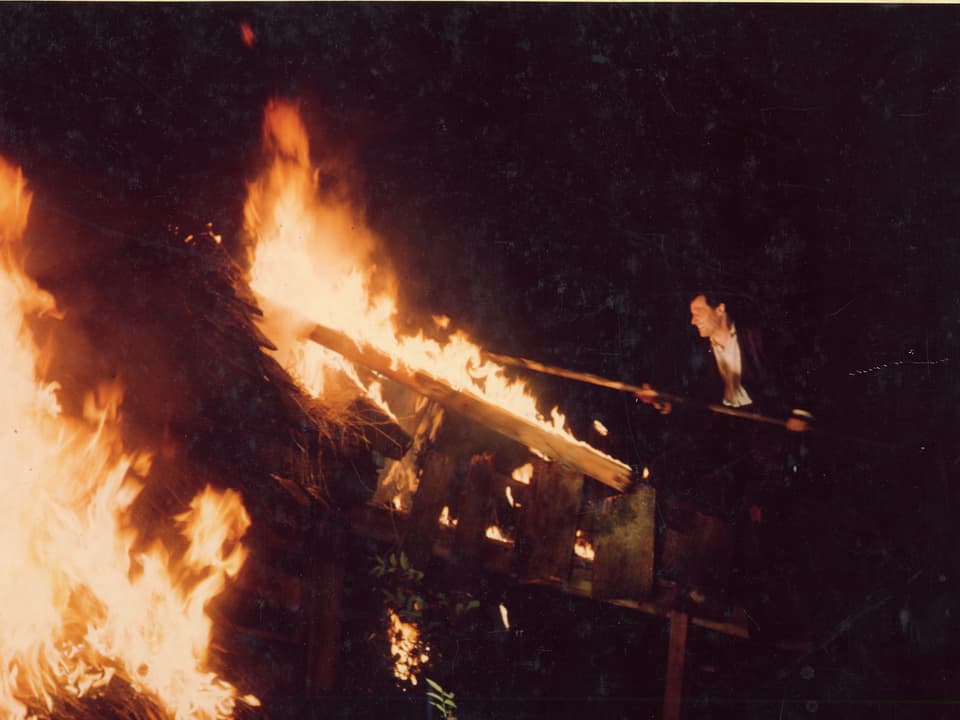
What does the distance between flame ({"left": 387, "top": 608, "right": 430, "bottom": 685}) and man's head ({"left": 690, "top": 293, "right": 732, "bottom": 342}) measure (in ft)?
9.78

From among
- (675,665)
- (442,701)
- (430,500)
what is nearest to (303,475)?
(430,500)

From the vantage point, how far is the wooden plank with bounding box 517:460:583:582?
12.5 ft

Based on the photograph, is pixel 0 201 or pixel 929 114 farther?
pixel 0 201

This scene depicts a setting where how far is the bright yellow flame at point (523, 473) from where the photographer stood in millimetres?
3980

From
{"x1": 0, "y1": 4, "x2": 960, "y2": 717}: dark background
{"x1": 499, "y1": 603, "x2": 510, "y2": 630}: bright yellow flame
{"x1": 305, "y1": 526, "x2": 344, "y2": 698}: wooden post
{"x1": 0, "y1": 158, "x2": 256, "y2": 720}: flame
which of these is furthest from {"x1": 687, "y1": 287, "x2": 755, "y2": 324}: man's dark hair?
{"x1": 0, "y1": 158, "x2": 256, "y2": 720}: flame

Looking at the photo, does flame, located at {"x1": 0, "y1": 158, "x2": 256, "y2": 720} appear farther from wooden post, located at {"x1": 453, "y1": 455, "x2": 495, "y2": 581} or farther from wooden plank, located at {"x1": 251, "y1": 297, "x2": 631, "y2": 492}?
wooden post, located at {"x1": 453, "y1": 455, "x2": 495, "y2": 581}

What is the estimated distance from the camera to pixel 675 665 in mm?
3881

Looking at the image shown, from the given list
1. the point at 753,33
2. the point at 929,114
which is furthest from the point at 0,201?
the point at 929,114

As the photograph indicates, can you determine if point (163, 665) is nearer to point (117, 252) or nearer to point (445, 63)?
point (117, 252)

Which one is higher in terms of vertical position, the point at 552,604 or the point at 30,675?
the point at 552,604

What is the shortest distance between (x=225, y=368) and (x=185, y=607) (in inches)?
68.2

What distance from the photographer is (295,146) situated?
4.33m

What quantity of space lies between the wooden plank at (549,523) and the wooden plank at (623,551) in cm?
19

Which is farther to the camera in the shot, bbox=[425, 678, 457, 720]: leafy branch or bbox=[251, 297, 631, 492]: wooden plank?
bbox=[425, 678, 457, 720]: leafy branch
